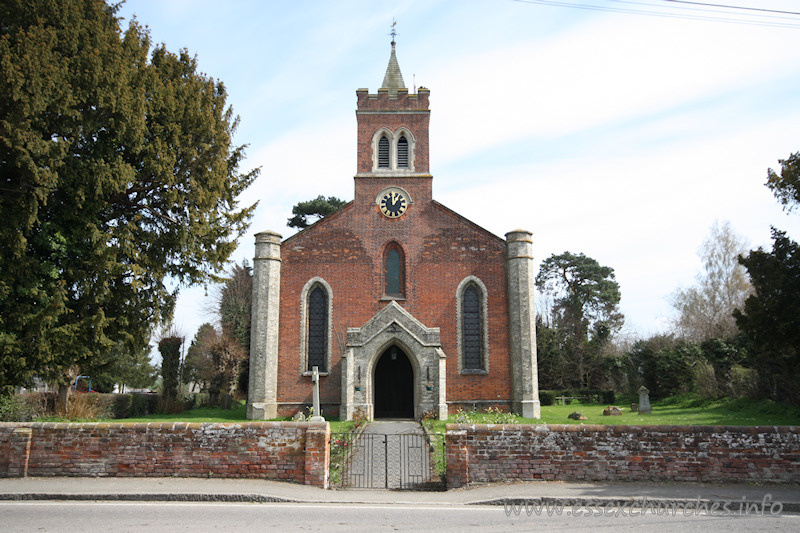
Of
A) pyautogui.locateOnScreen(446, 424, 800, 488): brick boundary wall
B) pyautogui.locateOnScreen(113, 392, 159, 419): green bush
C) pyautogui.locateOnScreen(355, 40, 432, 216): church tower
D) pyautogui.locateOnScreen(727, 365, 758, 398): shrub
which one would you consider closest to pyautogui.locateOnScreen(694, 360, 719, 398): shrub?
pyautogui.locateOnScreen(727, 365, 758, 398): shrub

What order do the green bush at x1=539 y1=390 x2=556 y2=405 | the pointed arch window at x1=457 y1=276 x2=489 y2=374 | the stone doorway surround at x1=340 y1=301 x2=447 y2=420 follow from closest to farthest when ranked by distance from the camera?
the stone doorway surround at x1=340 y1=301 x2=447 y2=420
the pointed arch window at x1=457 y1=276 x2=489 y2=374
the green bush at x1=539 y1=390 x2=556 y2=405

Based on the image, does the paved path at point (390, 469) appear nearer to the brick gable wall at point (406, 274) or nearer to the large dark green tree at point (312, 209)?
the brick gable wall at point (406, 274)

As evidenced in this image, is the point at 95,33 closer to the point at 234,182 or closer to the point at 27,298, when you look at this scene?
the point at 234,182

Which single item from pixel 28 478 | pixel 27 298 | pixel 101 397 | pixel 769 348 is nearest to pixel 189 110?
pixel 27 298

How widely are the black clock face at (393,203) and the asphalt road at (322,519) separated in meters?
18.5

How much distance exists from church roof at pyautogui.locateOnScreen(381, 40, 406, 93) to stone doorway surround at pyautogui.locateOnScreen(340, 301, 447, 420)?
1222cm

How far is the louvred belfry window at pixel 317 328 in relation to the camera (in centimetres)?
2552

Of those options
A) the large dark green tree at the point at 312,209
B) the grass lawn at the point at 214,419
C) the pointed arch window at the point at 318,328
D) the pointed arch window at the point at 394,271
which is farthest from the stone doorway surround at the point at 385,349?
the large dark green tree at the point at 312,209

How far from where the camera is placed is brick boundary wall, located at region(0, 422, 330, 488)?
35.6 feet

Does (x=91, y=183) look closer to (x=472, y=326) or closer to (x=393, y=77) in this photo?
(x=472, y=326)

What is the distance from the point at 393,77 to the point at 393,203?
7740mm

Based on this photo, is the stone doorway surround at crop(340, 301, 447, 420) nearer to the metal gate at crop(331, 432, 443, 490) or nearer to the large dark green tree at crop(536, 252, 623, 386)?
→ the metal gate at crop(331, 432, 443, 490)

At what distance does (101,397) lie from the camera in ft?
Answer: 89.5

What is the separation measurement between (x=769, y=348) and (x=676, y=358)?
1490cm
